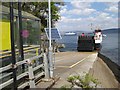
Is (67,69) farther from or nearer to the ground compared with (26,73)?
nearer to the ground

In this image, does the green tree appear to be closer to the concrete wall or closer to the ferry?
the ferry

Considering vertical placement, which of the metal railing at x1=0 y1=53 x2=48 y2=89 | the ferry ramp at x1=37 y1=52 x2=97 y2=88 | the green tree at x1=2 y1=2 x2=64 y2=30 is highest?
the green tree at x1=2 y1=2 x2=64 y2=30

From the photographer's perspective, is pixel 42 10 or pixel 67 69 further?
pixel 42 10

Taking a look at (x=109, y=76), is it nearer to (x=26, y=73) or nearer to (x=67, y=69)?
(x=67, y=69)

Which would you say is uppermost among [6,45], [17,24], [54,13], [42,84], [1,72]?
[54,13]

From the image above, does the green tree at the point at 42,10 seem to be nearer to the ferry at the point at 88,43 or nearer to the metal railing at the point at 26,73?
the ferry at the point at 88,43

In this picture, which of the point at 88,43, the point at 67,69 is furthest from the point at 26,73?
the point at 88,43

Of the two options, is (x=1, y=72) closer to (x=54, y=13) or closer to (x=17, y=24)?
(x=17, y=24)

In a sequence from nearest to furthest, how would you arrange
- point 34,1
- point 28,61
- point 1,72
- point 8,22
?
1. point 1,72
2. point 8,22
3. point 28,61
4. point 34,1

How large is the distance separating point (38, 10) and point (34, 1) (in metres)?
4.42

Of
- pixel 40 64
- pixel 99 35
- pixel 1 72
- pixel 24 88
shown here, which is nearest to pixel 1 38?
pixel 1 72

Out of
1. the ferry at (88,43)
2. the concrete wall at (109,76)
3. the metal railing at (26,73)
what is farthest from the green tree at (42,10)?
the metal railing at (26,73)

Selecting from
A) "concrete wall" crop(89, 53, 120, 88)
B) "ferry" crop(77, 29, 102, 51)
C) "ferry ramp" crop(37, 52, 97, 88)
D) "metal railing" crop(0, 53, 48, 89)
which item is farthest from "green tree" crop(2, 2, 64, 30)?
"metal railing" crop(0, 53, 48, 89)

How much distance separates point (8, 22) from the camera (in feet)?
30.0
